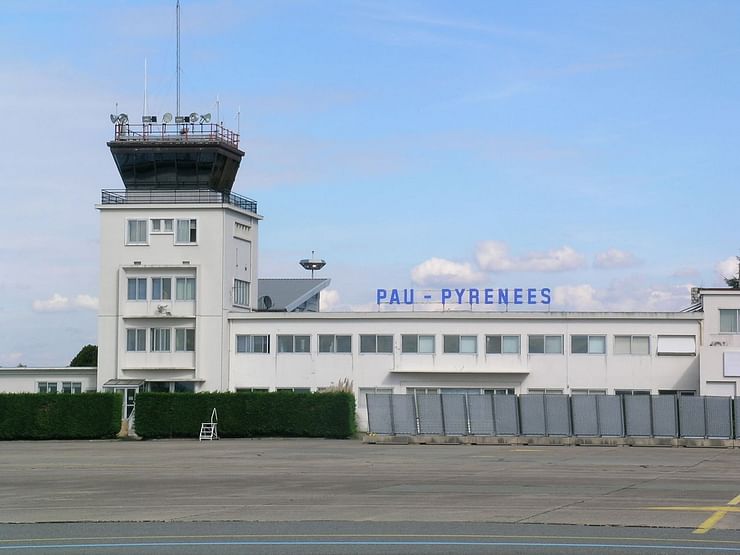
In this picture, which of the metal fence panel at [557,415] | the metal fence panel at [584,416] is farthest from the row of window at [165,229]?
the metal fence panel at [584,416]

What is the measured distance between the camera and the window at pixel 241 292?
77.7m

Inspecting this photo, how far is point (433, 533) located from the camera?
18.3 m

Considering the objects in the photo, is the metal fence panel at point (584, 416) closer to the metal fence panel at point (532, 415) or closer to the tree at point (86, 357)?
the metal fence panel at point (532, 415)

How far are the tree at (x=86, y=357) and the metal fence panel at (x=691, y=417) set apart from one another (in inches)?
2976

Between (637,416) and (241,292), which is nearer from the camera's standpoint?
(637,416)

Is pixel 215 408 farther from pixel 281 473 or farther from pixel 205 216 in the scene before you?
pixel 281 473

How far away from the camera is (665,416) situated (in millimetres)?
54688

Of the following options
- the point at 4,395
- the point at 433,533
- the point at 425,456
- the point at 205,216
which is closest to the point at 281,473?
the point at 425,456

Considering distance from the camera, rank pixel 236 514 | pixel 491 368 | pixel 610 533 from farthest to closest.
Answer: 1. pixel 491 368
2. pixel 236 514
3. pixel 610 533

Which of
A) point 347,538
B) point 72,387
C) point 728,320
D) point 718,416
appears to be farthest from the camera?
point 72,387

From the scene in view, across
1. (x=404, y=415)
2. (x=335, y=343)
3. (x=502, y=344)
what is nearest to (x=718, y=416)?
(x=404, y=415)

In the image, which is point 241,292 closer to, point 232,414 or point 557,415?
point 232,414

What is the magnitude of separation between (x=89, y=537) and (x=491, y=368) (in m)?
57.6

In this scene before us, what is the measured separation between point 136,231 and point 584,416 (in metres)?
34.2
